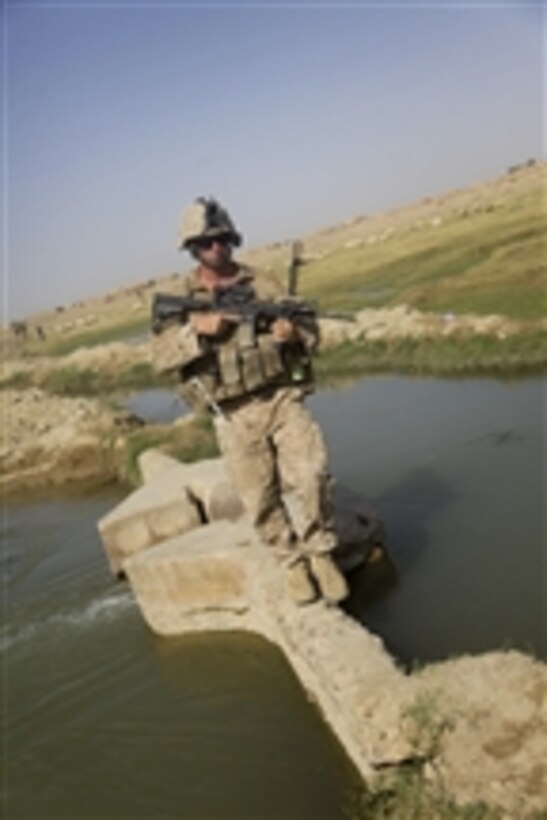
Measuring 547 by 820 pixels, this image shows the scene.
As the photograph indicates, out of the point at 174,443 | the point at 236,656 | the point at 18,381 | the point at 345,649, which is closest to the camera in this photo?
the point at 345,649

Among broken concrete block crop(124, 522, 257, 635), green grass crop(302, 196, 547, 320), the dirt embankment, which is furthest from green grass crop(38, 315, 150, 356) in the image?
broken concrete block crop(124, 522, 257, 635)

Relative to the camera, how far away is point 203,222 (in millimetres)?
5434

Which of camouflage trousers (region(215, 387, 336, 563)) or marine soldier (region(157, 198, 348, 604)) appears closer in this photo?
marine soldier (region(157, 198, 348, 604))

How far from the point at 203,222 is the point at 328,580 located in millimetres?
2583

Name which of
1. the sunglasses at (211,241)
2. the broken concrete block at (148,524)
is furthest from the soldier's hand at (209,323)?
the broken concrete block at (148,524)

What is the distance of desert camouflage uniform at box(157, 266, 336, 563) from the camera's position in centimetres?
571

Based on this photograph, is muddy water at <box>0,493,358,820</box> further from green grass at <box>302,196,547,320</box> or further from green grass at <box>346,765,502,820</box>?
green grass at <box>302,196,547,320</box>

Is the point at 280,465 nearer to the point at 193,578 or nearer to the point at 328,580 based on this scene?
the point at 328,580

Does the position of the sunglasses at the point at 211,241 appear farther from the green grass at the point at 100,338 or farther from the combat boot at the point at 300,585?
the green grass at the point at 100,338

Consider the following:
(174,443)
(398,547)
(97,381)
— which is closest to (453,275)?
(97,381)

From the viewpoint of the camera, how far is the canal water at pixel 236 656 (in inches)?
194

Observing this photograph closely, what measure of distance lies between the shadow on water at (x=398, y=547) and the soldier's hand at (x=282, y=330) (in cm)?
223

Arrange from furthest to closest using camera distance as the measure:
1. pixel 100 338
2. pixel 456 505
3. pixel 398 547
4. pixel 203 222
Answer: pixel 100 338 < pixel 456 505 < pixel 398 547 < pixel 203 222

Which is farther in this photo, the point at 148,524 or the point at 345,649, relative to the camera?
the point at 148,524
